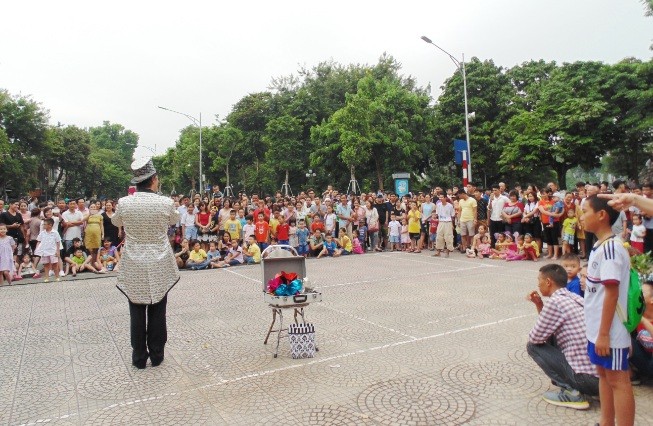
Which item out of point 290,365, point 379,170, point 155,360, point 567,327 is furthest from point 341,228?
point 379,170

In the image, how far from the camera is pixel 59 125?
185 ft

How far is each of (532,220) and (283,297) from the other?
31.5 ft

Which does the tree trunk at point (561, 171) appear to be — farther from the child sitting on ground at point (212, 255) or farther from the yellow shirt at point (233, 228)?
the child sitting on ground at point (212, 255)

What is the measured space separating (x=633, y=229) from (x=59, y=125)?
61.1 metres

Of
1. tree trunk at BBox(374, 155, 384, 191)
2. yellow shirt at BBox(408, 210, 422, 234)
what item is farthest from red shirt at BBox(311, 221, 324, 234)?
tree trunk at BBox(374, 155, 384, 191)

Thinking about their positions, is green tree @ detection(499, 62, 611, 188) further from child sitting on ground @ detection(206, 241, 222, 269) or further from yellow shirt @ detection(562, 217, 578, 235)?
child sitting on ground @ detection(206, 241, 222, 269)

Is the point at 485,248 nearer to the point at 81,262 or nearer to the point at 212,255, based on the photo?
the point at 212,255

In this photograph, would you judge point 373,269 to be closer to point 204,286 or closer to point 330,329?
point 204,286

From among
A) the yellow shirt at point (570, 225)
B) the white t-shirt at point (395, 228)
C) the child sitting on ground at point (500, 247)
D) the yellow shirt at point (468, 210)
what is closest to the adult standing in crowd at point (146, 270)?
the child sitting on ground at point (500, 247)

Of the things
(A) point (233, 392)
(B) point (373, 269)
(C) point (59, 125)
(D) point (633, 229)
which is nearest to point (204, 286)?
(B) point (373, 269)

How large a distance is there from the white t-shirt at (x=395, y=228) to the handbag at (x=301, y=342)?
10209 mm

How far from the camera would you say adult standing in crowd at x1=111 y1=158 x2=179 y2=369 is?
4.81 metres

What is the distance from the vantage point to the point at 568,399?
3.78 metres

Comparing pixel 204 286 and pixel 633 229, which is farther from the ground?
pixel 633 229
